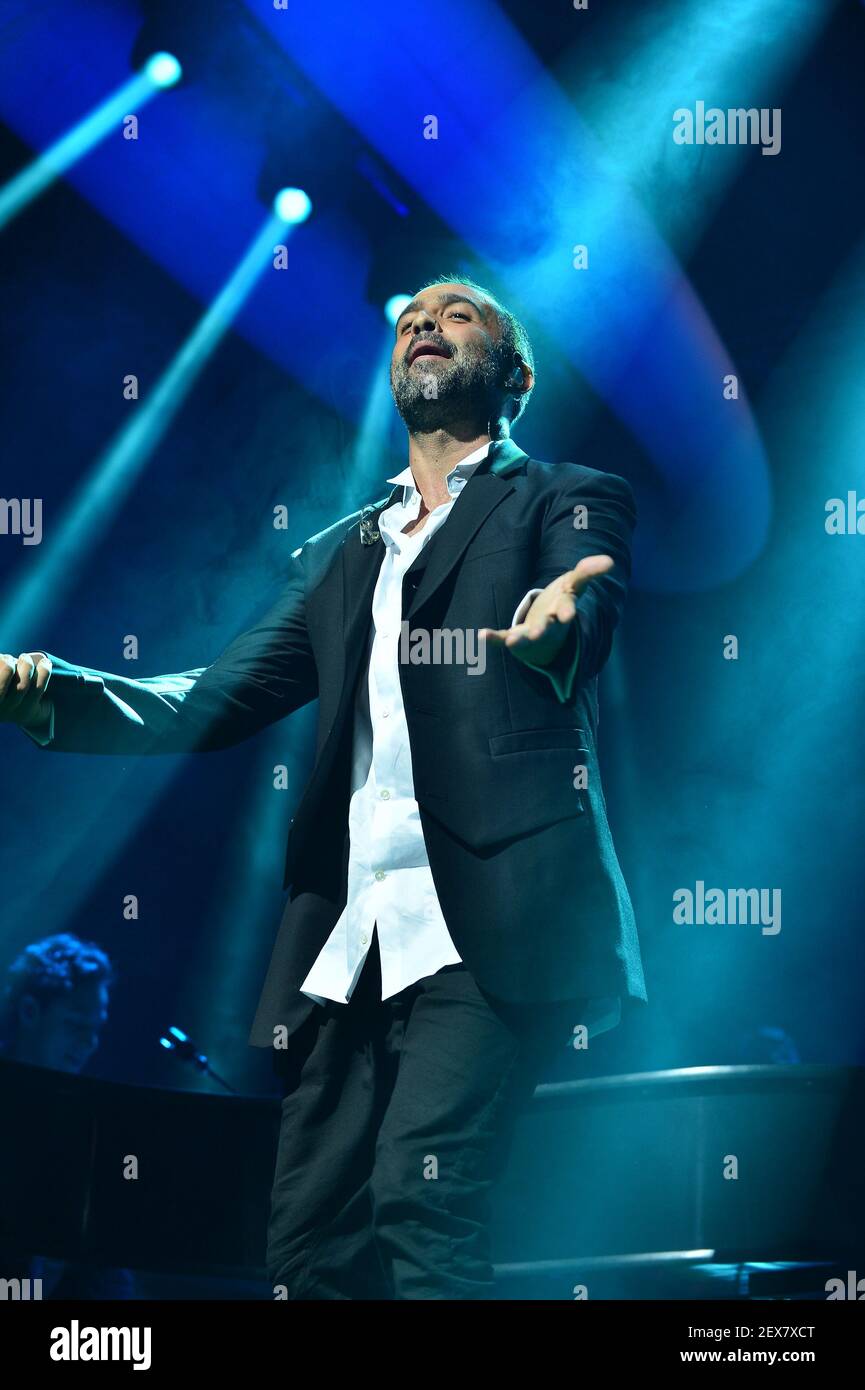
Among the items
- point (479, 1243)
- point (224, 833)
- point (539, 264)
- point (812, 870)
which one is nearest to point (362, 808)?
point (479, 1243)

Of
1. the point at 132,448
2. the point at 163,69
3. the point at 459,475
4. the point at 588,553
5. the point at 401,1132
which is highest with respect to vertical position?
the point at 163,69

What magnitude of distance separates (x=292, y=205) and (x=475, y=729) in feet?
13.9

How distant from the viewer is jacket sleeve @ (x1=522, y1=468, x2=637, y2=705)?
2424 mm

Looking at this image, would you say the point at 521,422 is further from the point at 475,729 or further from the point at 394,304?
the point at 475,729

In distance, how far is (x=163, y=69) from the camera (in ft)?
19.3

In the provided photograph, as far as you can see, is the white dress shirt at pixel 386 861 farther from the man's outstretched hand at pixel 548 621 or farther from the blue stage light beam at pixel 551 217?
the blue stage light beam at pixel 551 217

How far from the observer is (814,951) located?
7.56m

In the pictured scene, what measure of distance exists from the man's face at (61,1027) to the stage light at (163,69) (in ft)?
12.2

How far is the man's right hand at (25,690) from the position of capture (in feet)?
8.95

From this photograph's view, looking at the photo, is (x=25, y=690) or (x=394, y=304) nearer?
(x=25, y=690)

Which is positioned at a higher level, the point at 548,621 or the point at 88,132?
the point at 88,132

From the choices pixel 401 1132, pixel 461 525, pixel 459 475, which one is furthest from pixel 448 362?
pixel 401 1132

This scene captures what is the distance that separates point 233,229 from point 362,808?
421 centimetres
